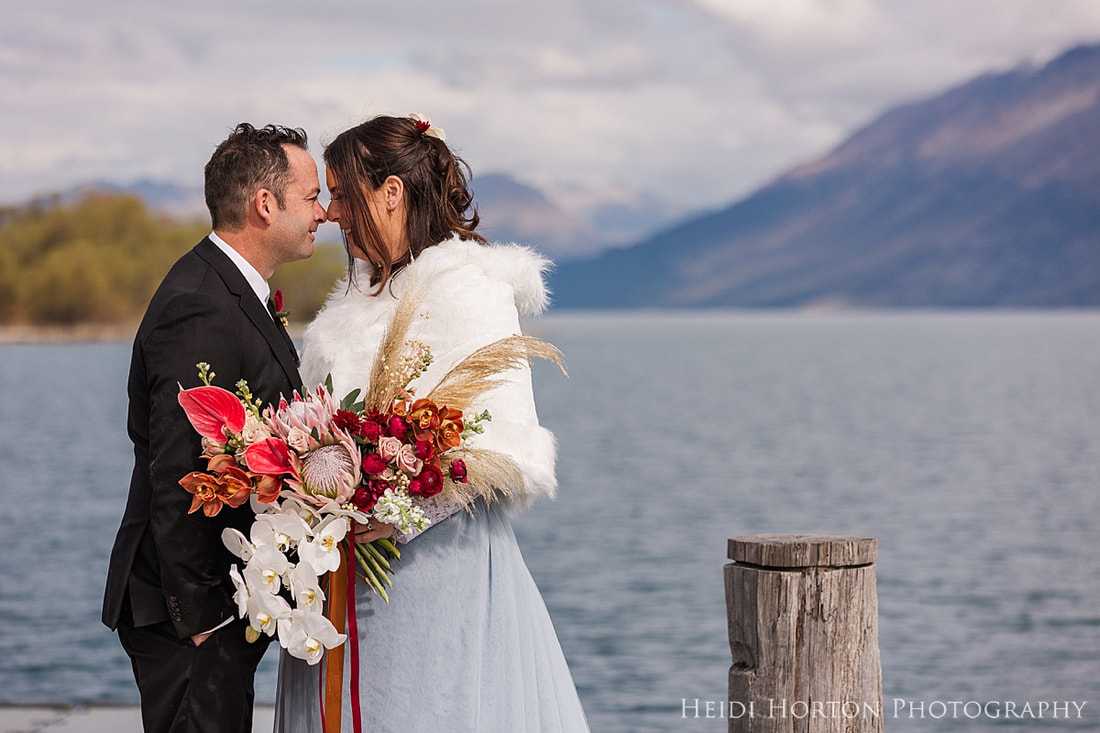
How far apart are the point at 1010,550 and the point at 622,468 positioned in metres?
9.31

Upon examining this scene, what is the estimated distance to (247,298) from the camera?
2645mm

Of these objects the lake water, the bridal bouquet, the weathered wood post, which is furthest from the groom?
the lake water

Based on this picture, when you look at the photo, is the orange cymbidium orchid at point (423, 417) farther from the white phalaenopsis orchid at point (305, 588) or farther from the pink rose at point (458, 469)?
the white phalaenopsis orchid at point (305, 588)

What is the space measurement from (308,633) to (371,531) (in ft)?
0.78

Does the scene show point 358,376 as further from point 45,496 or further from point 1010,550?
point 45,496

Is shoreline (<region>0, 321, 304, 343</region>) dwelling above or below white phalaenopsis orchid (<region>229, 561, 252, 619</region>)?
above

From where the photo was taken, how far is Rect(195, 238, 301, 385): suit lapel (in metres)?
2.63

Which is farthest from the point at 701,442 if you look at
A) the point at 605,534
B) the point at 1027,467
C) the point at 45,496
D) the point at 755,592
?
the point at 755,592

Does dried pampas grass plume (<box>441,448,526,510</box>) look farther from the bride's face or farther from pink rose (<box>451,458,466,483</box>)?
the bride's face

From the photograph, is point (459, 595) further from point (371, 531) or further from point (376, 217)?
point (376, 217)

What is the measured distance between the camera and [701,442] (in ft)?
99.2

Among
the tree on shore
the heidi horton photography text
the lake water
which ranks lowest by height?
the heidi horton photography text

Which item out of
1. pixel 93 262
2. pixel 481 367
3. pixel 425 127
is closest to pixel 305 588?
pixel 481 367

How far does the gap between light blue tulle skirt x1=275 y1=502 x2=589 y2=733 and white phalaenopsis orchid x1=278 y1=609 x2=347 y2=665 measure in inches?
8.4
